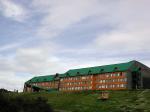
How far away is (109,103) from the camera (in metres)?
72.3

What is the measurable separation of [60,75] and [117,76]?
3892 centimetres

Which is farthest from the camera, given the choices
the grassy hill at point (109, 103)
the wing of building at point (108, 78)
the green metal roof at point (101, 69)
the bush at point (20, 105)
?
the green metal roof at point (101, 69)

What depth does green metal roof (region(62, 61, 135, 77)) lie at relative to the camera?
11456cm

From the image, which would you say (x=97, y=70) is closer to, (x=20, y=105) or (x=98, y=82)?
(x=98, y=82)

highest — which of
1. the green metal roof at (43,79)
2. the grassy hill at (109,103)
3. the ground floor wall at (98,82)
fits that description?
the green metal roof at (43,79)

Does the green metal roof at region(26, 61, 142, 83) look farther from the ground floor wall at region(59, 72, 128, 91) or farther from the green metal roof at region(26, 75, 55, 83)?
the ground floor wall at region(59, 72, 128, 91)

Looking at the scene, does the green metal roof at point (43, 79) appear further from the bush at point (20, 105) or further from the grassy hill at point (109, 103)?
the bush at point (20, 105)

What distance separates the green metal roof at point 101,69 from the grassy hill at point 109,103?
28.7 m

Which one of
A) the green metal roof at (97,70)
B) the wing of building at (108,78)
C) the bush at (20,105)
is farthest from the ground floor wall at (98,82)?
the bush at (20,105)

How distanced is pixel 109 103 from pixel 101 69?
51968 millimetres

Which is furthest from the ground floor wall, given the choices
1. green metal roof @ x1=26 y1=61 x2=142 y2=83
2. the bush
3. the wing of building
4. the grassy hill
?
the bush

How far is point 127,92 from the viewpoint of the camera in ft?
278

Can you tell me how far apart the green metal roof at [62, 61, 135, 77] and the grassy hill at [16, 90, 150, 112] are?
94.0 feet

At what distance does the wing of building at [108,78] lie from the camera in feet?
372
